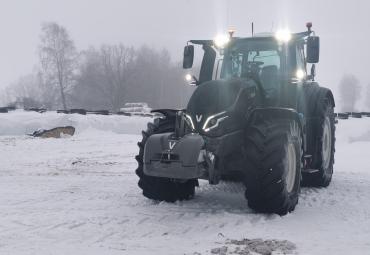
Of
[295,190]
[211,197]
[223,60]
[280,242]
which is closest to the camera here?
[280,242]

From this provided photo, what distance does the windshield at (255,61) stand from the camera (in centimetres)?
703

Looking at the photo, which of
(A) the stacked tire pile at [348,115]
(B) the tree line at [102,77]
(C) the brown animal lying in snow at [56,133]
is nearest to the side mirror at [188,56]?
(C) the brown animal lying in snow at [56,133]

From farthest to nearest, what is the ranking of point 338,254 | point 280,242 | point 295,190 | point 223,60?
point 223,60, point 295,190, point 280,242, point 338,254

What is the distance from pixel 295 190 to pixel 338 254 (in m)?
1.85

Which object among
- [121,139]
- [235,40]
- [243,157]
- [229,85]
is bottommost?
[121,139]

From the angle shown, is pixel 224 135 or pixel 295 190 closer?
pixel 224 135

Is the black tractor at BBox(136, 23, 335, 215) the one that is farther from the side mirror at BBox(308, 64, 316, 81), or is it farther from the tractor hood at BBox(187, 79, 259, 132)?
the side mirror at BBox(308, 64, 316, 81)

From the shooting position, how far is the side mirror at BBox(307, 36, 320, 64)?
281 inches

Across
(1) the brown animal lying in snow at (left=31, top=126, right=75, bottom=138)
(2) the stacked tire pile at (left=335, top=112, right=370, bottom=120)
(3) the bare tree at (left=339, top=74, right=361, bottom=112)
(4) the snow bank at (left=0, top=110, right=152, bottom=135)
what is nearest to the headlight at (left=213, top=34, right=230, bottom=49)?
(1) the brown animal lying in snow at (left=31, top=126, right=75, bottom=138)

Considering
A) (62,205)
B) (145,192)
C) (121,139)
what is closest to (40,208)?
(62,205)

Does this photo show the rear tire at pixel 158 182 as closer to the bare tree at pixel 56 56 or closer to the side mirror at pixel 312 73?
the side mirror at pixel 312 73

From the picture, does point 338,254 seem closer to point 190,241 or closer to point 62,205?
point 190,241

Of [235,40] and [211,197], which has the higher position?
[235,40]

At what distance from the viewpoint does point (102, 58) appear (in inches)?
2514
